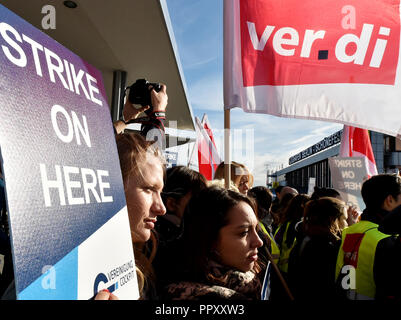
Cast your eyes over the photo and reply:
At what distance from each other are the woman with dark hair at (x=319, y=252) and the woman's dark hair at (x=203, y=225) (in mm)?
1368

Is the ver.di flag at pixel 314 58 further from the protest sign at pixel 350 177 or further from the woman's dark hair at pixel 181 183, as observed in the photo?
the protest sign at pixel 350 177

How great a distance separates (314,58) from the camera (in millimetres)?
2557

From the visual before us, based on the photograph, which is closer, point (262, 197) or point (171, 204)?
point (171, 204)

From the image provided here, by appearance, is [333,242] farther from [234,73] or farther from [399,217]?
[234,73]

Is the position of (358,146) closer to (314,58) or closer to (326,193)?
(326,193)

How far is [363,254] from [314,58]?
1.50 meters

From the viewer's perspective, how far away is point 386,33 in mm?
2523

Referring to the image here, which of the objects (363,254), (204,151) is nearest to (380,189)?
(363,254)

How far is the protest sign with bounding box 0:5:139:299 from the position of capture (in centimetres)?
62

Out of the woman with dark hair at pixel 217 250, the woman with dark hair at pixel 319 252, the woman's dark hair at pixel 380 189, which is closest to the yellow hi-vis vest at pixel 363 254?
the woman's dark hair at pixel 380 189

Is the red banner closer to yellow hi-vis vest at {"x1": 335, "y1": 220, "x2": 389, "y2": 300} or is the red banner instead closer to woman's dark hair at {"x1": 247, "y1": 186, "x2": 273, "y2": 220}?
yellow hi-vis vest at {"x1": 335, "y1": 220, "x2": 389, "y2": 300}

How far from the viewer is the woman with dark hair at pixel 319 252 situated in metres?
2.83

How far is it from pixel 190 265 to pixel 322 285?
183 cm
